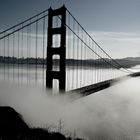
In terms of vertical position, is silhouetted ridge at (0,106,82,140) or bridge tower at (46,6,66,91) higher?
bridge tower at (46,6,66,91)

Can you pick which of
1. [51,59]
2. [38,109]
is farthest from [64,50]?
[38,109]

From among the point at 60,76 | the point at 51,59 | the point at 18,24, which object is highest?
the point at 18,24

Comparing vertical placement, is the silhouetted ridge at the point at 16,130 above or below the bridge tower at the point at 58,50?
below

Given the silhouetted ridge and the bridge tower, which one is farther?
the bridge tower

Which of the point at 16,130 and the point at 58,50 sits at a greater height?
the point at 58,50

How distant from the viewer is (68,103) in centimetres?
1188

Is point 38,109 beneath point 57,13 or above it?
beneath

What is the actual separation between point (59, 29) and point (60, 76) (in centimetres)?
273

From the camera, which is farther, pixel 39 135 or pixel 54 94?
pixel 54 94

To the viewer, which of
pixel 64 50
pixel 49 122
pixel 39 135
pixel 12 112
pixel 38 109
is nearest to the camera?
pixel 39 135

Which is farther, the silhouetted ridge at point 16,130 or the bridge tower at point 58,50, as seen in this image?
the bridge tower at point 58,50

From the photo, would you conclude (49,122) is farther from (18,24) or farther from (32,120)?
(18,24)

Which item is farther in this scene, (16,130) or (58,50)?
(58,50)

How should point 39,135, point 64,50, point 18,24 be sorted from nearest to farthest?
point 39,135 < point 64,50 < point 18,24
